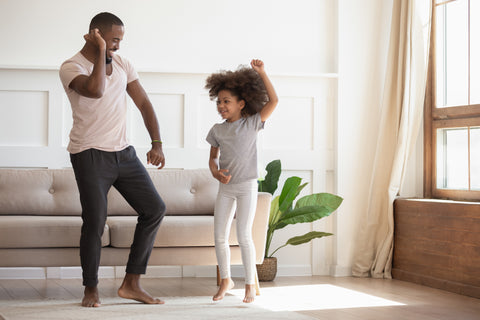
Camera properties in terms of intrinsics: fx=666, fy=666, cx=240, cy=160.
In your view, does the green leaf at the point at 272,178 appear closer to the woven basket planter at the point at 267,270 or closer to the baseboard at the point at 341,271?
the woven basket planter at the point at 267,270

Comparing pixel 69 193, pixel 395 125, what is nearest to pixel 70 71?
pixel 69 193

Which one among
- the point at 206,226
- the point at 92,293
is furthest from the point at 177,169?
the point at 92,293

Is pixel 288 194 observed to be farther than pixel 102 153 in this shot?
Yes

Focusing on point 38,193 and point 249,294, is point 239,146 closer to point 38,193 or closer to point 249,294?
point 249,294

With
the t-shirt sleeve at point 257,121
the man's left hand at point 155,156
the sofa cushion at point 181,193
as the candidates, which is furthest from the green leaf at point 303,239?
the man's left hand at point 155,156

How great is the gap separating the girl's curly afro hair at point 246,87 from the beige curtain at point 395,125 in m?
1.50

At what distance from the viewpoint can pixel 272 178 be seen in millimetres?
4375

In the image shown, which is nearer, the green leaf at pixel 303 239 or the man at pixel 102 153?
the man at pixel 102 153

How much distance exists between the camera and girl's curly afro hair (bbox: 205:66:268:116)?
3.32 metres

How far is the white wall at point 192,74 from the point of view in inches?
175

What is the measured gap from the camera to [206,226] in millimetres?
3602

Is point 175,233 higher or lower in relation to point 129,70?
lower

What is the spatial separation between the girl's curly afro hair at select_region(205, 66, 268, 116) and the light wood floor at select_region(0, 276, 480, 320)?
996 millimetres

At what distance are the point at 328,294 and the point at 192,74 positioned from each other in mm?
1798
